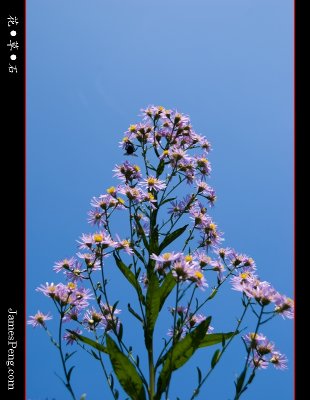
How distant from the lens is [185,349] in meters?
3.53

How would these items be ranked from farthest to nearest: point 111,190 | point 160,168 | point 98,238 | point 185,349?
point 160,168 < point 111,190 < point 98,238 < point 185,349

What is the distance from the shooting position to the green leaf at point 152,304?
11.9 ft

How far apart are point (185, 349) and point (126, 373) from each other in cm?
51

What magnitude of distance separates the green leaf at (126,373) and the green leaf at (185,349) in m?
0.20

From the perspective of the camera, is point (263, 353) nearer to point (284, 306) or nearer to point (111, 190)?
point (284, 306)

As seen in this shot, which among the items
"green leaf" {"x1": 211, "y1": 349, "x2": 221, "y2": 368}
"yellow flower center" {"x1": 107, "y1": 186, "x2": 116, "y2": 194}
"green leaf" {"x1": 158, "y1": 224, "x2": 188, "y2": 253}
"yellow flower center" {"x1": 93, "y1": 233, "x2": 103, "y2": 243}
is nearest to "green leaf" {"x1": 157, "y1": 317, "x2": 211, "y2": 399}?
"green leaf" {"x1": 211, "y1": 349, "x2": 221, "y2": 368}

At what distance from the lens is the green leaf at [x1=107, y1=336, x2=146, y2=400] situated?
3.58 metres

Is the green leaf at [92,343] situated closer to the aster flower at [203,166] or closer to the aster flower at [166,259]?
the aster flower at [166,259]

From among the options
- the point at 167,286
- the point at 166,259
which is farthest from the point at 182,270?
the point at 167,286

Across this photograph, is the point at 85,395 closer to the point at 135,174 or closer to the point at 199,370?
the point at 199,370

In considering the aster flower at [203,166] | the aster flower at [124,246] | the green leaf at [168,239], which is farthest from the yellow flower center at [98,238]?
the aster flower at [203,166]

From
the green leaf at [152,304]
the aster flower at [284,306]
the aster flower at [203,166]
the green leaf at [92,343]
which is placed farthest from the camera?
the aster flower at [203,166]
